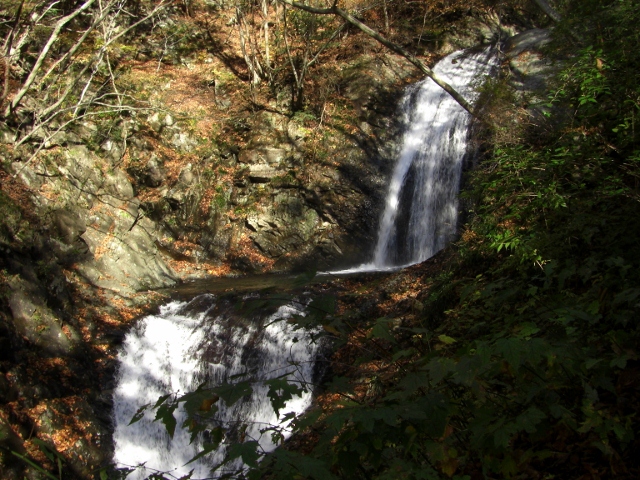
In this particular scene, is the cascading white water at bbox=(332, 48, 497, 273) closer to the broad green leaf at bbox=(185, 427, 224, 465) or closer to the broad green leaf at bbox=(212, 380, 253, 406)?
the broad green leaf at bbox=(185, 427, 224, 465)

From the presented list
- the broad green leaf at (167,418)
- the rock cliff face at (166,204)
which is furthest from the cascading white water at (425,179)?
the broad green leaf at (167,418)

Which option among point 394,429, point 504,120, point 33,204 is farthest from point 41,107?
point 394,429

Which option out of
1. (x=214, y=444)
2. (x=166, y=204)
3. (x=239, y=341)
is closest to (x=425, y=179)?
(x=239, y=341)

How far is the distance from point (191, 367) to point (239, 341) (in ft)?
3.55

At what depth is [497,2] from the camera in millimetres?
18266

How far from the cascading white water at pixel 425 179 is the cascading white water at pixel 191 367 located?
4784 millimetres

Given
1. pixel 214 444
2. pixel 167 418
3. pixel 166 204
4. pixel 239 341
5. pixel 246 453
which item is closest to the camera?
pixel 246 453

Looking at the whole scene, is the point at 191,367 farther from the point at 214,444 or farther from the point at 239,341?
the point at 214,444

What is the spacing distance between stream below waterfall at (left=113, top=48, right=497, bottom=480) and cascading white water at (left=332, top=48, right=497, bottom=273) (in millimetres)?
33

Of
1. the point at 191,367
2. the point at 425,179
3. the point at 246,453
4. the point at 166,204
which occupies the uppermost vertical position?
the point at 425,179

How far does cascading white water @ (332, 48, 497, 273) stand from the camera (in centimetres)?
1257

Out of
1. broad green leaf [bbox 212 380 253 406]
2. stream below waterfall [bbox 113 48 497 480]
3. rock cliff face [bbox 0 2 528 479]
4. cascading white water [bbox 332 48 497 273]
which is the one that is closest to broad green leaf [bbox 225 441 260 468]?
broad green leaf [bbox 212 380 253 406]

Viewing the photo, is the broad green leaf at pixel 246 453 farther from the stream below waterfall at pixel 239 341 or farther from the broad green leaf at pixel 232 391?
the stream below waterfall at pixel 239 341

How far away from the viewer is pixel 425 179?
13.4 metres
